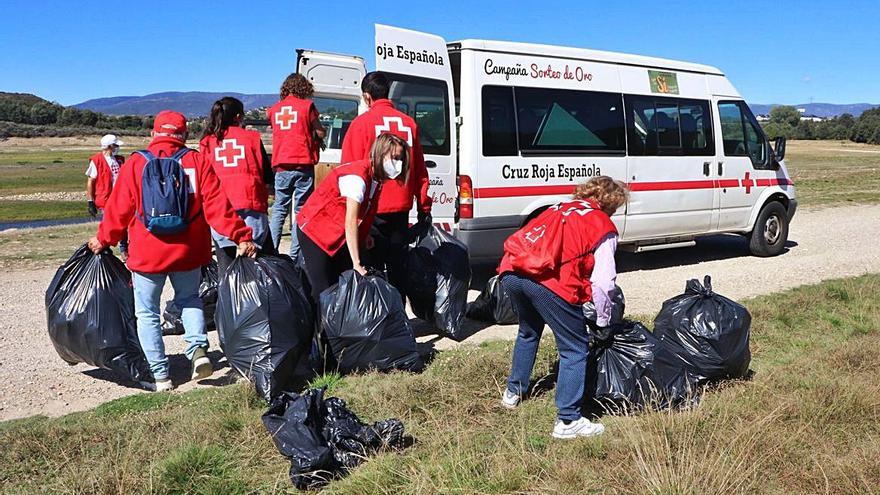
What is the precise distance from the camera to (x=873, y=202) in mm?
16344

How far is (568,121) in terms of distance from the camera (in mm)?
8242

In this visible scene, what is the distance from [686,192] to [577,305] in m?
5.64

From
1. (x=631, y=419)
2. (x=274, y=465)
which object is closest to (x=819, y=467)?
(x=631, y=419)

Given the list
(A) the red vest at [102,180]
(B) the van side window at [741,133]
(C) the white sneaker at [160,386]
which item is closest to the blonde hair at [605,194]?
(C) the white sneaker at [160,386]

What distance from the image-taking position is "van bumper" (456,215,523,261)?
7.59 meters

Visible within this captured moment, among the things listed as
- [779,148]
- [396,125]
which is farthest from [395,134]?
[779,148]

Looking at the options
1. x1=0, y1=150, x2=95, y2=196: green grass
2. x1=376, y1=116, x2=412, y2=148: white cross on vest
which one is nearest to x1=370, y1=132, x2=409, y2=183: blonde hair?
x1=376, y1=116, x2=412, y2=148: white cross on vest

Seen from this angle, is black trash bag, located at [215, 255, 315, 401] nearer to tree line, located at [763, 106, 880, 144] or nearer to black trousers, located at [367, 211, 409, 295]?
black trousers, located at [367, 211, 409, 295]

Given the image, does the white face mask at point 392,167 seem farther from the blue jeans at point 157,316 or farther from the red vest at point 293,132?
the red vest at point 293,132

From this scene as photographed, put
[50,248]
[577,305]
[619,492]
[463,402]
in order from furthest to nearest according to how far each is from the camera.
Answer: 1. [50,248]
2. [463,402]
3. [577,305]
4. [619,492]

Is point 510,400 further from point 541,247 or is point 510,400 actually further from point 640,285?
point 640,285

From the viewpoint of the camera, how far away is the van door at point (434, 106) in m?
7.29

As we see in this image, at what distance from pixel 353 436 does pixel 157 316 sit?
2038 mm

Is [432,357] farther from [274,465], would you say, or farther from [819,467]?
[819,467]
